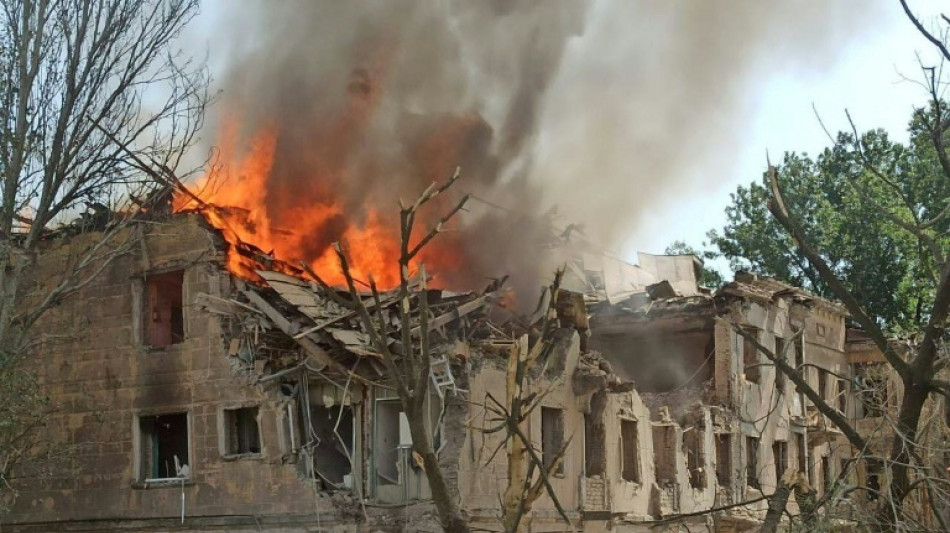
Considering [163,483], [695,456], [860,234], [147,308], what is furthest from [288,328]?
[860,234]

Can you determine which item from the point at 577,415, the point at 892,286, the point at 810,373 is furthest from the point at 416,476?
the point at 892,286

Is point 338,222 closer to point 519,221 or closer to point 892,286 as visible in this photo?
point 519,221

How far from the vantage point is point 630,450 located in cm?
2505

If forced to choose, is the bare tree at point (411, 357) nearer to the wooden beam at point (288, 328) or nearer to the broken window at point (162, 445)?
the wooden beam at point (288, 328)

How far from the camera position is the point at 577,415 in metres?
22.7

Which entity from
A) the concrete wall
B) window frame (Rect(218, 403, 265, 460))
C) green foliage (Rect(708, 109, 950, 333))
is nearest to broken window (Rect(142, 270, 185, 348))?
the concrete wall

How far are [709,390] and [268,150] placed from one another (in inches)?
482

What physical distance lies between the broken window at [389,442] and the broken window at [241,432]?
2211mm

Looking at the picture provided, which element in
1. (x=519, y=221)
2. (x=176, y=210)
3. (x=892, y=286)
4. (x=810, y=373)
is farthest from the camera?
(x=892, y=286)

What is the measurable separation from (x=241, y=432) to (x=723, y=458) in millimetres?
13193

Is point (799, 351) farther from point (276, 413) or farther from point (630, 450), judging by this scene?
point (276, 413)

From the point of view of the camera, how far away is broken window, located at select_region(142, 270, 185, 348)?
21.9 m

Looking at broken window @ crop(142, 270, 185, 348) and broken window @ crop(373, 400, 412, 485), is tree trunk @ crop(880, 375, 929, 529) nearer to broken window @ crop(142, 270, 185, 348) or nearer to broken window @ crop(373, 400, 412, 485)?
broken window @ crop(373, 400, 412, 485)

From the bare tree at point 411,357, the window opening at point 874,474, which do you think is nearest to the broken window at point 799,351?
the window opening at point 874,474
